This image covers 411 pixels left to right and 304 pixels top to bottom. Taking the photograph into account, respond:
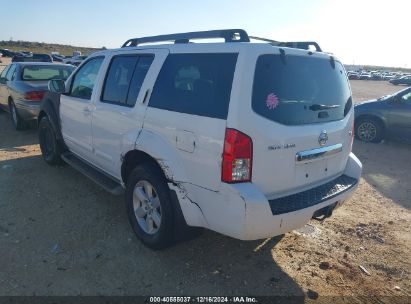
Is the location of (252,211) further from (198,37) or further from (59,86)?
(59,86)

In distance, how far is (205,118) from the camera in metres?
2.83

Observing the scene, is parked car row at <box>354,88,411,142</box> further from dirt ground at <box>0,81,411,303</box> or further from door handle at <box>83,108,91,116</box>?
door handle at <box>83,108,91,116</box>

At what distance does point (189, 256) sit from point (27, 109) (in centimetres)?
620

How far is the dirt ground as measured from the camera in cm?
305

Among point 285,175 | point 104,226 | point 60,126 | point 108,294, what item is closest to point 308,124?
point 285,175

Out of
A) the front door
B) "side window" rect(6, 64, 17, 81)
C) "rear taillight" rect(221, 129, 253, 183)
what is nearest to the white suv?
"rear taillight" rect(221, 129, 253, 183)

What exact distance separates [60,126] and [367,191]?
4901 millimetres

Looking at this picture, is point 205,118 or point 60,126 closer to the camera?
point 205,118

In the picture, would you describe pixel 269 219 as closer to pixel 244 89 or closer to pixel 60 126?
pixel 244 89

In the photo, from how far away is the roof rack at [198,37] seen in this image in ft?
10.2

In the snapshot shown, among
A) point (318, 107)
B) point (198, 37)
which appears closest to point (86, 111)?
point (198, 37)

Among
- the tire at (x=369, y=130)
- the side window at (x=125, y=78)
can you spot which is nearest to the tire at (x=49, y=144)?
the side window at (x=125, y=78)

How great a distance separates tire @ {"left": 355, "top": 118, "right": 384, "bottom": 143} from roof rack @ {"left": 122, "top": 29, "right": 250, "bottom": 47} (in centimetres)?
691

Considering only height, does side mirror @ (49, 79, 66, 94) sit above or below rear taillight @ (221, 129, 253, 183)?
above
